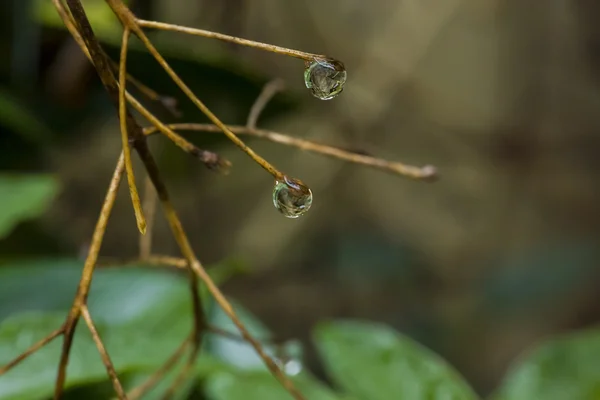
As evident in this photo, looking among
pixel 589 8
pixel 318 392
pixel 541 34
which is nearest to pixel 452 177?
pixel 541 34

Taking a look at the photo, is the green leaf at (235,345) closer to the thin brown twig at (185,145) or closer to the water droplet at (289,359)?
the water droplet at (289,359)

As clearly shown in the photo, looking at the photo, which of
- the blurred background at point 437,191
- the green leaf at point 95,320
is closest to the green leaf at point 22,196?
the green leaf at point 95,320

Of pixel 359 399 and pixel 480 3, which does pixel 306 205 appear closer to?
pixel 359 399

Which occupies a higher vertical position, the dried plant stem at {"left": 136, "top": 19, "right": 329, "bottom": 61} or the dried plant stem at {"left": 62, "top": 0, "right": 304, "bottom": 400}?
the dried plant stem at {"left": 136, "top": 19, "right": 329, "bottom": 61}

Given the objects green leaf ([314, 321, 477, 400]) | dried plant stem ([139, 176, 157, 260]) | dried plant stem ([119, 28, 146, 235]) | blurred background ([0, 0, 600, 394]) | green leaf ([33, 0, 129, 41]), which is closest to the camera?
dried plant stem ([119, 28, 146, 235])

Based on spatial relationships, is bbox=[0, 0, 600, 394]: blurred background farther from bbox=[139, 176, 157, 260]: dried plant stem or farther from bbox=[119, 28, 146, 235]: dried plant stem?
bbox=[119, 28, 146, 235]: dried plant stem

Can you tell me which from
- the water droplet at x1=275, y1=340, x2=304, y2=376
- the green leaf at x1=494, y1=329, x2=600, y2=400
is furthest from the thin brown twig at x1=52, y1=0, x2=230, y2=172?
the green leaf at x1=494, y1=329, x2=600, y2=400
